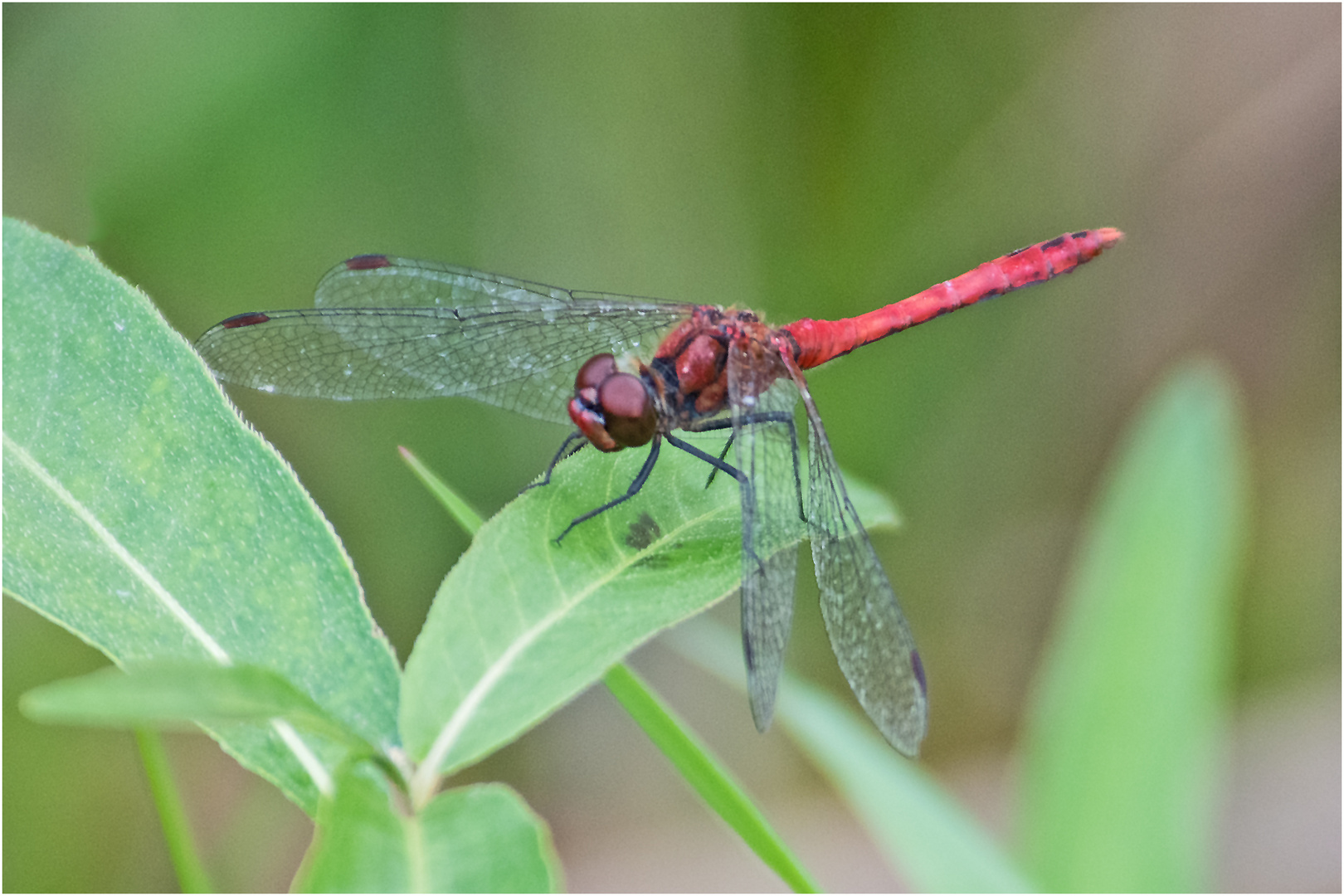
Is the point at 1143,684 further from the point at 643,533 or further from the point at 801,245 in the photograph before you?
the point at 801,245

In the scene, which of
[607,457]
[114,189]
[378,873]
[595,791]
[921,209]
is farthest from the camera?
[921,209]

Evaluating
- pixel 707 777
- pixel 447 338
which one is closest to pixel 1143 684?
pixel 707 777

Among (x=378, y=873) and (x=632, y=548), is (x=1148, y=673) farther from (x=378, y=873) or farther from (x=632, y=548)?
(x=378, y=873)

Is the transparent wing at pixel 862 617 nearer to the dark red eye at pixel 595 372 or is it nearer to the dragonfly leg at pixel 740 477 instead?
the dragonfly leg at pixel 740 477

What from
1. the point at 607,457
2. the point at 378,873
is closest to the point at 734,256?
the point at 607,457

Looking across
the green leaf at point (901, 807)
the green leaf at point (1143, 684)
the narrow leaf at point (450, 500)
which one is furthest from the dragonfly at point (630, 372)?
the green leaf at point (1143, 684)
